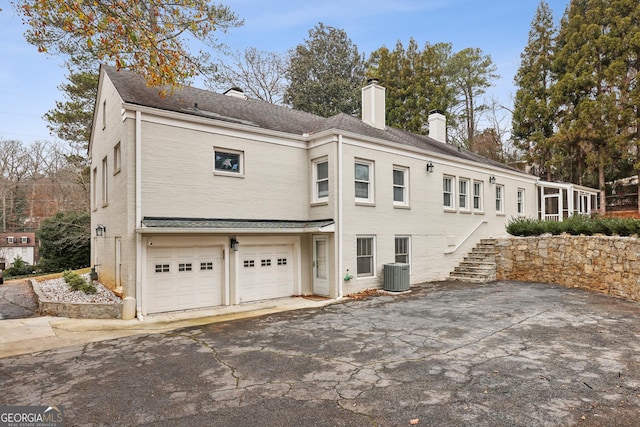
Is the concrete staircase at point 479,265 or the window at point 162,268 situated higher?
Result: the window at point 162,268

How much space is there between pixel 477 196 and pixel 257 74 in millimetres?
20450

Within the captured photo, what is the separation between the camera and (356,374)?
213 inches

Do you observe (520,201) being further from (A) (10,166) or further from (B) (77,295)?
(A) (10,166)

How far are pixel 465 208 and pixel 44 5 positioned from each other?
1628cm

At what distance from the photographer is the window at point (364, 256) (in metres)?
13.0

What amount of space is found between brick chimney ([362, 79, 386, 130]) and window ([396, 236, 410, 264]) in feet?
16.3

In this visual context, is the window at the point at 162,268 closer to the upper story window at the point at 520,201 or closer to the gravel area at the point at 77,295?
the gravel area at the point at 77,295

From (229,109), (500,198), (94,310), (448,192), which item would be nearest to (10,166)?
(229,109)

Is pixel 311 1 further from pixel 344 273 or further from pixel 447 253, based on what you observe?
pixel 447 253

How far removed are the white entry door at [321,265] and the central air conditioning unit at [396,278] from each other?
2.21 meters

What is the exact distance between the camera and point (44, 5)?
6055 mm

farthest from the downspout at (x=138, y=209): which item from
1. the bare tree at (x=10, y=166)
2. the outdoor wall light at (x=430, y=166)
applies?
the bare tree at (x=10, y=166)

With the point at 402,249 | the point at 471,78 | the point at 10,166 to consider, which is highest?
the point at 471,78

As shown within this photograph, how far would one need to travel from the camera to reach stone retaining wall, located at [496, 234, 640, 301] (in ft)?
38.1
